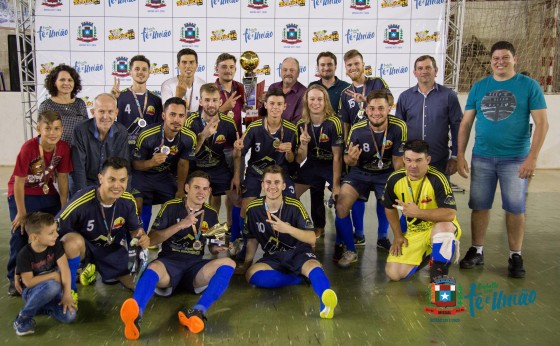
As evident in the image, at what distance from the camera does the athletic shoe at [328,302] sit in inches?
126

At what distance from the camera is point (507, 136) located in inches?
158

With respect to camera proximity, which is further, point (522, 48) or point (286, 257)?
point (522, 48)

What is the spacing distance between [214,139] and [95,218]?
1505mm

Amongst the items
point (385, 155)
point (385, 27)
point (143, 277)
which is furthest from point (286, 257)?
point (385, 27)

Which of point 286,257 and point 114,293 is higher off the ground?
point 286,257

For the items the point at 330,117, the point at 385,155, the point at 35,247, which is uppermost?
the point at 330,117

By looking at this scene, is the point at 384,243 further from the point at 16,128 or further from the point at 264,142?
the point at 16,128

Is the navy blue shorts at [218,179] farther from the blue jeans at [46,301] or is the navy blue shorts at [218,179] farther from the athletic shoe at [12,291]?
the blue jeans at [46,301]

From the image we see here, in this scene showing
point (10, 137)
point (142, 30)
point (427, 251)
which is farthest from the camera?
point (10, 137)

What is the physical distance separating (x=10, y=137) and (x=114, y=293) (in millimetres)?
7565

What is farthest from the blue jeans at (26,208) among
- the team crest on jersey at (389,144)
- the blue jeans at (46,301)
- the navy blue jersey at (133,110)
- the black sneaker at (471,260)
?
the black sneaker at (471,260)

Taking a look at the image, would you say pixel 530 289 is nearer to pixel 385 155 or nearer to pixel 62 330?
pixel 385 155

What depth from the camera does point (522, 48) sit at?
33.9ft

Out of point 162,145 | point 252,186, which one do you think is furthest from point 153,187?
point 252,186
